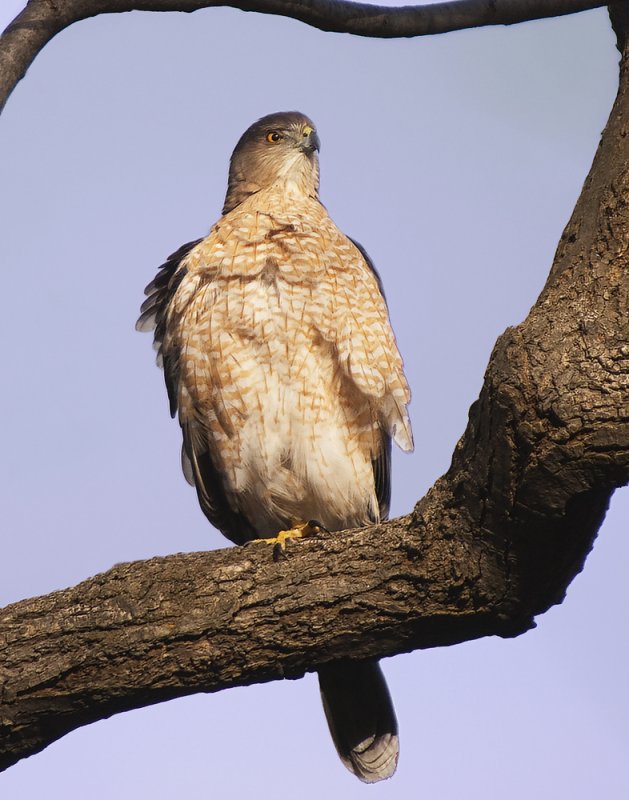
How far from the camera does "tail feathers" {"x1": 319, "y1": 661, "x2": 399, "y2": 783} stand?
187 inches

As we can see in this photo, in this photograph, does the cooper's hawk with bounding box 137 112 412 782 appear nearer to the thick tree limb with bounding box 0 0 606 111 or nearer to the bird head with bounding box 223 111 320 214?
the bird head with bounding box 223 111 320 214

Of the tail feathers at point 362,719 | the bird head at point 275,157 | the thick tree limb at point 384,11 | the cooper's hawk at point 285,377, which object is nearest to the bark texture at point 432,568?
the thick tree limb at point 384,11

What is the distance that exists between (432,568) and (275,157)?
3.64 m

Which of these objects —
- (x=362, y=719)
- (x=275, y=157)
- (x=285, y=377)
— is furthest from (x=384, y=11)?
(x=362, y=719)

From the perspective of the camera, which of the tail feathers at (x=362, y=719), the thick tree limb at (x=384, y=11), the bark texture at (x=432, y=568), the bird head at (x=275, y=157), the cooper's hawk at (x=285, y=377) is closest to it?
the bark texture at (x=432, y=568)

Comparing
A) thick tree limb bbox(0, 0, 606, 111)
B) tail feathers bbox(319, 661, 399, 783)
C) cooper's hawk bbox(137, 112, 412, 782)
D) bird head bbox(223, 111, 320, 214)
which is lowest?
tail feathers bbox(319, 661, 399, 783)

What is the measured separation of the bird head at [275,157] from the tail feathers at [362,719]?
9.78ft

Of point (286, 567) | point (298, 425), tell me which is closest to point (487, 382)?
point (286, 567)

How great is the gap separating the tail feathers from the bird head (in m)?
2.98

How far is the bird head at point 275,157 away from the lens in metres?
6.37

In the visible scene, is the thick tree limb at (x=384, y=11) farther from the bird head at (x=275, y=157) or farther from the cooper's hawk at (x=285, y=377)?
the bird head at (x=275, y=157)

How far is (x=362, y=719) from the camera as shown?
482cm

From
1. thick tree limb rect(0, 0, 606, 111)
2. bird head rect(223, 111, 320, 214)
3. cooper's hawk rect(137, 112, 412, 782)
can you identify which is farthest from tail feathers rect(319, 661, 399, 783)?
bird head rect(223, 111, 320, 214)

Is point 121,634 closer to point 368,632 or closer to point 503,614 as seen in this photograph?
point 368,632
